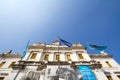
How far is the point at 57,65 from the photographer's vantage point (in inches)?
987

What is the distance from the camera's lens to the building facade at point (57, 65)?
22.5 meters

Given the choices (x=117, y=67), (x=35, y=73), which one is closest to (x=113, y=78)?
(x=117, y=67)

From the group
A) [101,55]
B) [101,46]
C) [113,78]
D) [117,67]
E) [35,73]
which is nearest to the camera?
[35,73]

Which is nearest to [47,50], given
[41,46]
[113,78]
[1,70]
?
[41,46]

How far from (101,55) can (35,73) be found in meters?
19.7

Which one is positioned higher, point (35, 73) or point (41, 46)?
point (41, 46)

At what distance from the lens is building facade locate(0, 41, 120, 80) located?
73.9ft

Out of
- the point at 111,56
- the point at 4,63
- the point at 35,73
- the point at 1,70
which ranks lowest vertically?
the point at 35,73

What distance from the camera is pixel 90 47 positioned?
3319 cm

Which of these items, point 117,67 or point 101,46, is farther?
point 101,46

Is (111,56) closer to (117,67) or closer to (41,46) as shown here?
(117,67)

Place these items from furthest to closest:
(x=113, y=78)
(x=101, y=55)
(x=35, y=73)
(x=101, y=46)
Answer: (x=101, y=55) → (x=101, y=46) → (x=113, y=78) → (x=35, y=73)

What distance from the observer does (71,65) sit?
84.1 ft

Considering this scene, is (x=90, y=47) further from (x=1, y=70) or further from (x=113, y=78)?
(x=1, y=70)
